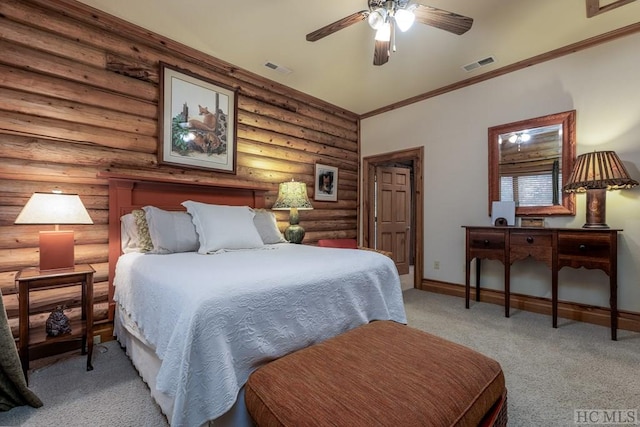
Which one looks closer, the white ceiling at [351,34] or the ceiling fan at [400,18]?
the ceiling fan at [400,18]

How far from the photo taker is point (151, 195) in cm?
263

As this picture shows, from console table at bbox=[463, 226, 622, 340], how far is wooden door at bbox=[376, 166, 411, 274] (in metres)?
1.79

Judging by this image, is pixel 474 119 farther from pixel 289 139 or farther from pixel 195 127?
pixel 195 127

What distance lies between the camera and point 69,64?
228 cm

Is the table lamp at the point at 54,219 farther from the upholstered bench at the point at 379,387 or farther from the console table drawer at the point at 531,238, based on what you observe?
the console table drawer at the point at 531,238

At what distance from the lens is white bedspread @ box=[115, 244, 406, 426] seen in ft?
3.65

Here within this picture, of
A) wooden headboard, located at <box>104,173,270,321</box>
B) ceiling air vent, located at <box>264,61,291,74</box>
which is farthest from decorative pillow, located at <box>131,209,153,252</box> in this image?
ceiling air vent, located at <box>264,61,291,74</box>

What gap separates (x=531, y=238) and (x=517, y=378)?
1.47 metres

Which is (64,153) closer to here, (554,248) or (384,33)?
(384,33)

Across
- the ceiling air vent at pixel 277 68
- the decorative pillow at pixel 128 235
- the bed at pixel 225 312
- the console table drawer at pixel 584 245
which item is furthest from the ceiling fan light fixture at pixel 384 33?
the decorative pillow at pixel 128 235

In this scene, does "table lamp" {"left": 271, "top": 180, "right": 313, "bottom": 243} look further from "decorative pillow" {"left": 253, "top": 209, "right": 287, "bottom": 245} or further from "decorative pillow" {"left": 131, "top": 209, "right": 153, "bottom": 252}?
"decorative pillow" {"left": 131, "top": 209, "right": 153, "bottom": 252}

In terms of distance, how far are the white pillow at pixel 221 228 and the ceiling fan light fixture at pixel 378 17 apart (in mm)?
1883

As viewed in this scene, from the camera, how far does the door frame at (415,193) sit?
160 inches

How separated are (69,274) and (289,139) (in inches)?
109
